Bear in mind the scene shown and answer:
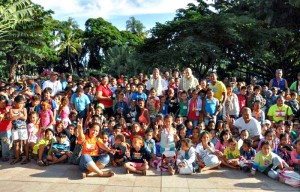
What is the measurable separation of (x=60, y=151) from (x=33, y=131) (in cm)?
93

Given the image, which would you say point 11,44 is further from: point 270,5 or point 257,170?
point 257,170

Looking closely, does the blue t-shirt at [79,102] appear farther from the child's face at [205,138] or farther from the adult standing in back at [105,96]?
the child's face at [205,138]

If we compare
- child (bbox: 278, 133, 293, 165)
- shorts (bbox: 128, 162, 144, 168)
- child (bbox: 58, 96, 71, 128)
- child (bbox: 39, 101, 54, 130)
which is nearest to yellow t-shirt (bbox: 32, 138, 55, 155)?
child (bbox: 39, 101, 54, 130)

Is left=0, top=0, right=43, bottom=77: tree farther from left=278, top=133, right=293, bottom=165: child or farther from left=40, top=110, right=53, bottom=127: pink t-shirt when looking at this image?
left=278, top=133, right=293, bottom=165: child

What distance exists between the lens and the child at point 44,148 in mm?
6652

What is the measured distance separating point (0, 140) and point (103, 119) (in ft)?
8.20

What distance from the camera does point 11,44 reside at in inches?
807

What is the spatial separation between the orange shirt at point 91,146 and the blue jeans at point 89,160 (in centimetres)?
11

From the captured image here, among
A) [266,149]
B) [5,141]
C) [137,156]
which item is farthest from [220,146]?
[5,141]

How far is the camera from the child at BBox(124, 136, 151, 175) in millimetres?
6195

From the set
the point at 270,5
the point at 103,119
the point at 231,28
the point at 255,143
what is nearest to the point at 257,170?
the point at 255,143

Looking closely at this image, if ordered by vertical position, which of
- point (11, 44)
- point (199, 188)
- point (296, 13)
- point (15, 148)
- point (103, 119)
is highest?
point (296, 13)

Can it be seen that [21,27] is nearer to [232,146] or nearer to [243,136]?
[243,136]

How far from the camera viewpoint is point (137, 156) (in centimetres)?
648
